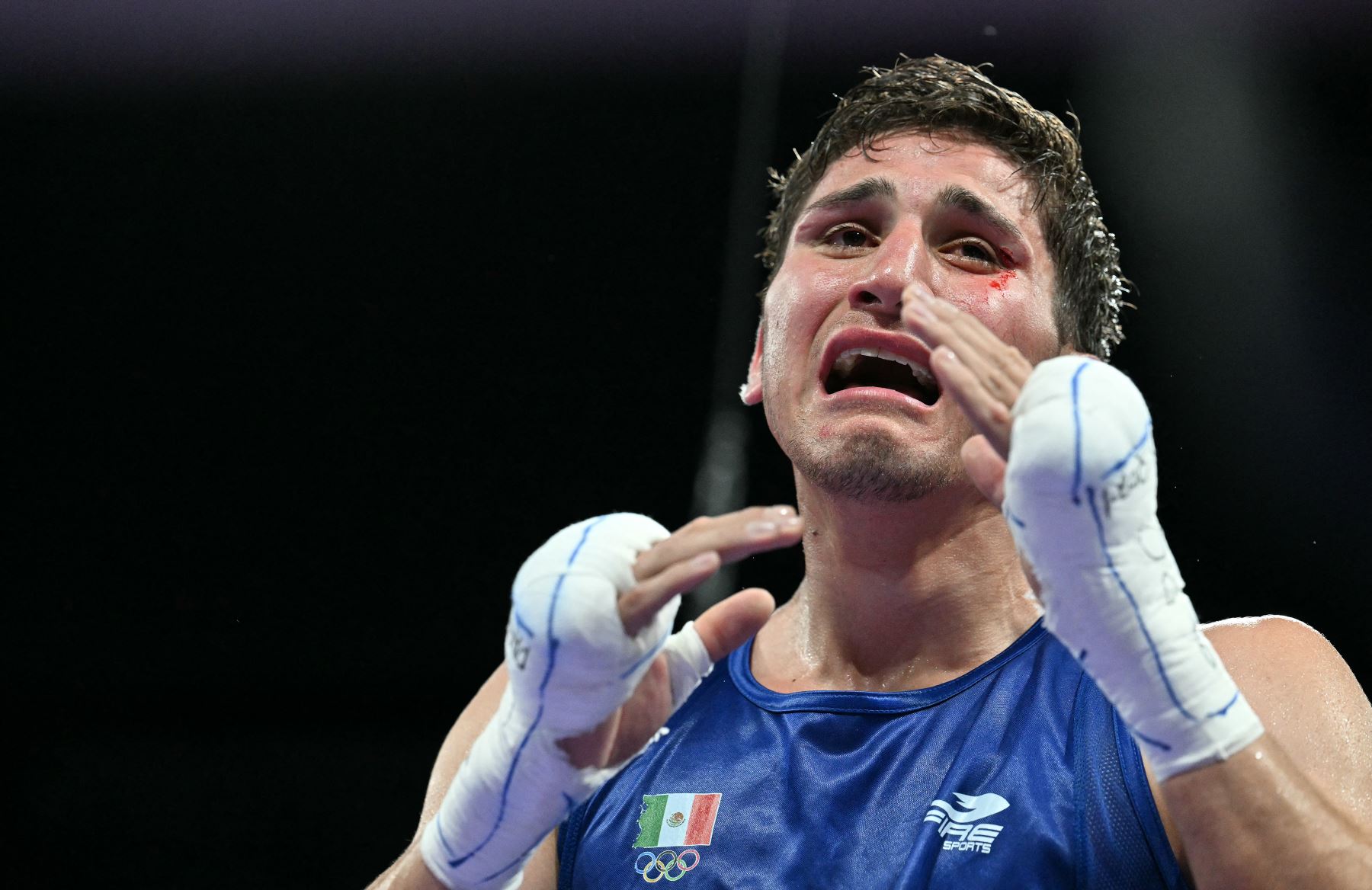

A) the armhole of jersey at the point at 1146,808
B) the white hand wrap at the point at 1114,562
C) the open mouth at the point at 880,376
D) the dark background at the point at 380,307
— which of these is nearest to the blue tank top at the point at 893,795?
the armhole of jersey at the point at 1146,808

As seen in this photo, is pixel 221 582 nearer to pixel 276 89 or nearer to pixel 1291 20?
pixel 276 89

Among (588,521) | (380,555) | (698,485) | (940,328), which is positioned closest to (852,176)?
(940,328)

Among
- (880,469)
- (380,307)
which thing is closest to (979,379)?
(880,469)

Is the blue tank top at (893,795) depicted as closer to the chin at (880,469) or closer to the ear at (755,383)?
the chin at (880,469)

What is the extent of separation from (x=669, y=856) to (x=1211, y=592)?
139cm

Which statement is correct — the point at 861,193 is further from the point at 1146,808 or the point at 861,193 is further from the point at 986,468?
the point at 1146,808

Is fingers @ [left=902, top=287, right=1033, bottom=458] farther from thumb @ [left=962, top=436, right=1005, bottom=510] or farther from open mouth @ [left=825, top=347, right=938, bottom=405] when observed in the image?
open mouth @ [left=825, top=347, right=938, bottom=405]

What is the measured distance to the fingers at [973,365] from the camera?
1.04 metres

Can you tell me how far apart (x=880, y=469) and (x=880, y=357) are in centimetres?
18

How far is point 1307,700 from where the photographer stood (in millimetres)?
1207

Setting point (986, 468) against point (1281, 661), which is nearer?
point (986, 468)

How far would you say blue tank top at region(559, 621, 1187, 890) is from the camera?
1.22 meters

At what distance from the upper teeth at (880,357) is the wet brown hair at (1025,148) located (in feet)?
0.75

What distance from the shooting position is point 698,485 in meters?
2.69
